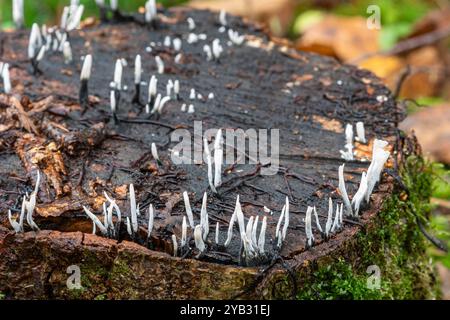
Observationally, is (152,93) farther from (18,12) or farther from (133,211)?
(18,12)

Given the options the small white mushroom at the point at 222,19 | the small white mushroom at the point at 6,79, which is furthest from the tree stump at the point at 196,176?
the small white mushroom at the point at 222,19

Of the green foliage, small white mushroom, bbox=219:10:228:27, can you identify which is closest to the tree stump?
small white mushroom, bbox=219:10:228:27

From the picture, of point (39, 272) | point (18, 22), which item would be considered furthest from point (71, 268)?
point (18, 22)

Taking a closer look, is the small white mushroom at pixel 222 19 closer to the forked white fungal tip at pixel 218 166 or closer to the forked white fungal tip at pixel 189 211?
the forked white fungal tip at pixel 218 166

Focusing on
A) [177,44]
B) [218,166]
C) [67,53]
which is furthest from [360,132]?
[67,53]

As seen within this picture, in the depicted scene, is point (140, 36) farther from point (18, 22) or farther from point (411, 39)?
point (411, 39)
